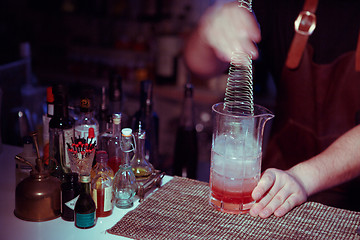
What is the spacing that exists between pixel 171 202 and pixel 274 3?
45.8 inches

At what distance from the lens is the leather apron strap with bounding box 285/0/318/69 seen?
1.90m

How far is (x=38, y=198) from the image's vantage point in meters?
1.17

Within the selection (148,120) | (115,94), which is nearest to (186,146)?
(148,120)

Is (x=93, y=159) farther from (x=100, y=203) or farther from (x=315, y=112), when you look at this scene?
(x=315, y=112)

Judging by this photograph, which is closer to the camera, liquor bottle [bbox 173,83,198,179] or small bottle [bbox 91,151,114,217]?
small bottle [bbox 91,151,114,217]

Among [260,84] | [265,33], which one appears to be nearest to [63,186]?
[265,33]

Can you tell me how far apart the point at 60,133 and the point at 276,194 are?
66 cm

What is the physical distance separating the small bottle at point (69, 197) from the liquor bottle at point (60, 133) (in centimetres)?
15

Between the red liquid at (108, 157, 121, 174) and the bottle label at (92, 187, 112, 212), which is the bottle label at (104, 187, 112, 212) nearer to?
the bottle label at (92, 187, 112, 212)

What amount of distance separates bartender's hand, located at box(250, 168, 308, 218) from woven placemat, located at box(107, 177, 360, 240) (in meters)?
0.02

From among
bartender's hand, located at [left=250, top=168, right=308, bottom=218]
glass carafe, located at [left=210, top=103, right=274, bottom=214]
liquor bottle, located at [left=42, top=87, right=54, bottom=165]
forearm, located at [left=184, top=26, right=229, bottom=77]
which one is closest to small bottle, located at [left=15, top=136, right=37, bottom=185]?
liquor bottle, located at [left=42, top=87, right=54, bottom=165]

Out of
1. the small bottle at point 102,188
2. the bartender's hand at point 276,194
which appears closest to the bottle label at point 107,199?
the small bottle at point 102,188

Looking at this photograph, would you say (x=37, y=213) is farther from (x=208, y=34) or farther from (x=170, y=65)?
(x=170, y=65)

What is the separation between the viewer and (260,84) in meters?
3.21
